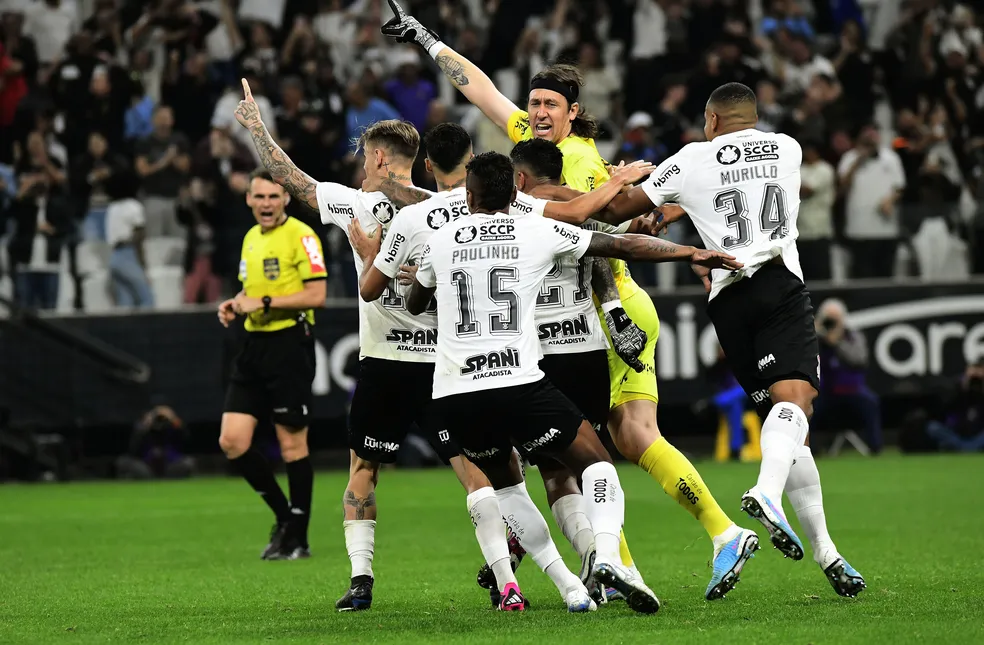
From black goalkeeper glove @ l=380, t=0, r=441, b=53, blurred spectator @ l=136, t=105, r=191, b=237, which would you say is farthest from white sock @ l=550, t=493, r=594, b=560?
blurred spectator @ l=136, t=105, r=191, b=237

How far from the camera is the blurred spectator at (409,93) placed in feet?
73.4

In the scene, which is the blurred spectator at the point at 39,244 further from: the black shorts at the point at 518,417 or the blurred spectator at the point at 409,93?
the black shorts at the point at 518,417

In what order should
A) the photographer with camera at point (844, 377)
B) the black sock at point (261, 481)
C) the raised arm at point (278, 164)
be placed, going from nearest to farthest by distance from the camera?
the raised arm at point (278, 164) < the black sock at point (261, 481) < the photographer with camera at point (844, 377)

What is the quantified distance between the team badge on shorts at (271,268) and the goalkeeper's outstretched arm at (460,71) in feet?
8.49

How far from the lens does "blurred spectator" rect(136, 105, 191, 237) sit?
19.7m

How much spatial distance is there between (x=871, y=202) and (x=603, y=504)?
45.9 ft

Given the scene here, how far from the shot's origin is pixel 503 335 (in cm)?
702

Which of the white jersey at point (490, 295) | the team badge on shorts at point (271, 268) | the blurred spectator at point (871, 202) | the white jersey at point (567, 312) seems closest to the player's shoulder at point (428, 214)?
the white jersey at point (490, 295)

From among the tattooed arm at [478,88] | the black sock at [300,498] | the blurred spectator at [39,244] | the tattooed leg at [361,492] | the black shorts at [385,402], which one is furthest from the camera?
the blurred spectator at [39,244]

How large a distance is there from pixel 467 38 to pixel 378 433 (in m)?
15.9

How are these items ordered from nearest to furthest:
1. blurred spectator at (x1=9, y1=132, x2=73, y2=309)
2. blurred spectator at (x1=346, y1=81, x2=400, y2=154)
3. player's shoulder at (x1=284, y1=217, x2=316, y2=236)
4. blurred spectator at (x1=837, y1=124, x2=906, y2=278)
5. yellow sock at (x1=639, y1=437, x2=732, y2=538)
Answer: yellow sock at (x1=639, y1=437, x2=732, y2=538), player's shoulder at (x1=284, y1=217, x2=316, y2=236), blurred spectator at (x1=9, y1=132, x2=73, y2=309), blurred spectator at (x1=837, y1=124, x2=906, y2=278), blurred spectator at (x1=346, y1=81, x2=400, y2=154)

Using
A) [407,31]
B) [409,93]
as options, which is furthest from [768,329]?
[409,93]

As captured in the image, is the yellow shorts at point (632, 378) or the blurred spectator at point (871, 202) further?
the blurred spectator at point (871, 202)

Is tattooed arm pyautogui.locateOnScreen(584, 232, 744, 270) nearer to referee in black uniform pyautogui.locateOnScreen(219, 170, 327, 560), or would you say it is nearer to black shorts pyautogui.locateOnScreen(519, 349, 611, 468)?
black shorts pyautogui.locateOnScreen(519, 349, 611, 468)
